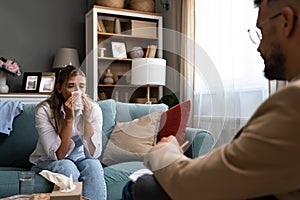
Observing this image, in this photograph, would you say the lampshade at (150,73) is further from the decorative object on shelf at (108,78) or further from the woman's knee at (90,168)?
the woman's knee at (90,168)

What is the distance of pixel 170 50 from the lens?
3.82m

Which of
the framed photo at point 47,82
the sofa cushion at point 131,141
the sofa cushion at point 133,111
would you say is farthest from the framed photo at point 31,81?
the sofa cushion at point 131,141

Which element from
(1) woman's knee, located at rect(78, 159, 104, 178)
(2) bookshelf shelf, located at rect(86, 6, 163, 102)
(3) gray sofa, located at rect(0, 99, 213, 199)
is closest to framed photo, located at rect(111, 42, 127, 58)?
(2) bookshelf shelf, located at rect(86, 6, 163, 102)

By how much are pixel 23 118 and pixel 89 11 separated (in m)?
1.83

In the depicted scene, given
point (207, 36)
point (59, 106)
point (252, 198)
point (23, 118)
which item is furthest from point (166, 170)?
point (207, 36)

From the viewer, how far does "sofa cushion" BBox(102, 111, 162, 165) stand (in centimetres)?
213

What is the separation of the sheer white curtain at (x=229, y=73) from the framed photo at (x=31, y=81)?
1.64m

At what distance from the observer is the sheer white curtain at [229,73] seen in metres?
2.69

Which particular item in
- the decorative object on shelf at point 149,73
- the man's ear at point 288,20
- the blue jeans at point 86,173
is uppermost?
the decorative object on shelf at point 149,73

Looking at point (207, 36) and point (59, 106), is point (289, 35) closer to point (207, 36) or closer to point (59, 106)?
point (59, 106)

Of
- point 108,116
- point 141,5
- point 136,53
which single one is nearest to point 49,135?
point 108,116

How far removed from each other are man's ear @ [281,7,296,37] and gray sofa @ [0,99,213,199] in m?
1.36

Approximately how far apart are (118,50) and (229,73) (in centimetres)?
137

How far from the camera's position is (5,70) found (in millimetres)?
3297
